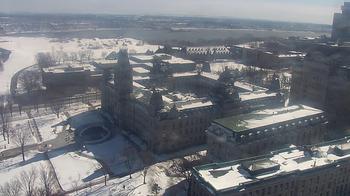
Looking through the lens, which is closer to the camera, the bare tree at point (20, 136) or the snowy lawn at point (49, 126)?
the bare tree at point (20, 136)

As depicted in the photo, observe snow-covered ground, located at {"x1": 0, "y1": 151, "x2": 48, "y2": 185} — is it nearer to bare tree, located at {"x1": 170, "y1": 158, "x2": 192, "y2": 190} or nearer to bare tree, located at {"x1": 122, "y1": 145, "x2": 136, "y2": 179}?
bare tree, located at {"x1": 122, "y1": 145, "x2": 136, "y2": 179}

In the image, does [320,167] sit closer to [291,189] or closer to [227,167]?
[291,189]

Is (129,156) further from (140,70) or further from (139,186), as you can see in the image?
(140,70)

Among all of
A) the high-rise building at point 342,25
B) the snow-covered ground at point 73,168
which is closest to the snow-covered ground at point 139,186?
A: the snow-covered ground at point 73,168

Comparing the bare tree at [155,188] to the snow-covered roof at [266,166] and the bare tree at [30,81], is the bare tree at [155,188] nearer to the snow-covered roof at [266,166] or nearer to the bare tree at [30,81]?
the snow-covered roof at [266,166]

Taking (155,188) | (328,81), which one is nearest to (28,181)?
(155,188)

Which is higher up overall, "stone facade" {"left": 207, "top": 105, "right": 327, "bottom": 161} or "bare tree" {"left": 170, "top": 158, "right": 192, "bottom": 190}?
"stone facade" {"left": 207, "top": 105, "right": 327, "bottom": 161}

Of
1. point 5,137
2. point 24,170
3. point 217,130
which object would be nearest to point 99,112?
point 5,137

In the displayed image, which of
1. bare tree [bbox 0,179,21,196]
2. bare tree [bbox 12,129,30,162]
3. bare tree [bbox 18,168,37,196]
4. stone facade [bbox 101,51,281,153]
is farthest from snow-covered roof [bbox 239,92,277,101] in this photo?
bare tree [bbox 0,179,21,196]
